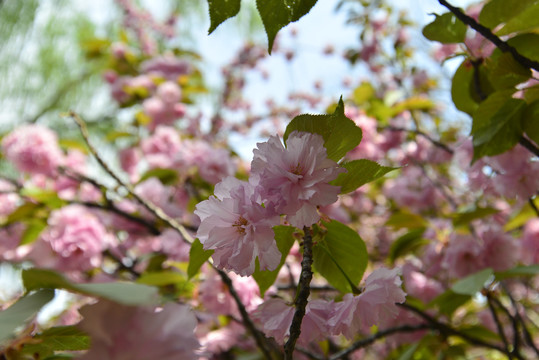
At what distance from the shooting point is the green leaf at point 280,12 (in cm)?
40

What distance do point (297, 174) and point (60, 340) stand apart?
273mm

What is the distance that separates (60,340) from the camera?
0.40 metres

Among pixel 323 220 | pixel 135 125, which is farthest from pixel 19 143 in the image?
pixel 323 220

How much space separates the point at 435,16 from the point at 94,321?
0.58 metres

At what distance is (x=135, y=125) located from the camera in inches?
88.0

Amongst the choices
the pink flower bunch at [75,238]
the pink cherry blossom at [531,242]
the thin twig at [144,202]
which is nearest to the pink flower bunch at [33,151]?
the pink flower bunch at [75,238]

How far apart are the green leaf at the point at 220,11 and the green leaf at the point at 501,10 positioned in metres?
0.37

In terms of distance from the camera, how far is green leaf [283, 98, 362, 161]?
411 millimetres

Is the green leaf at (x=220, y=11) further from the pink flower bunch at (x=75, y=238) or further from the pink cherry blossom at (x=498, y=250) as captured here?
the pink flower bunch at (x=75, y=238)

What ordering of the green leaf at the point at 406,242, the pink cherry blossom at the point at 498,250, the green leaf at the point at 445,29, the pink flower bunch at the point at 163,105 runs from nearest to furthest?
1. the green leaf at the point at 445,29
2. the pink cherry blossom at the point at 498,250
3. the green leaf at the point at 406,242
4. the pink flower bunch at the point at 163,105

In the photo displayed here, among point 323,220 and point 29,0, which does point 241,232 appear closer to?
point 323,220

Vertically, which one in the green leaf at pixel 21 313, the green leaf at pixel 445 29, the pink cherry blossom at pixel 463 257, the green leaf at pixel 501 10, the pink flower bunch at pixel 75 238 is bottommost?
the pink cherry blossom at pixel 463 257

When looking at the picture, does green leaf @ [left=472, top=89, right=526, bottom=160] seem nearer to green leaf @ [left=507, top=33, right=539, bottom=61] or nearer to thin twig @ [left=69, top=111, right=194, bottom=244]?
green leaf @ [left=507, top=33, right=539, bottom=61]

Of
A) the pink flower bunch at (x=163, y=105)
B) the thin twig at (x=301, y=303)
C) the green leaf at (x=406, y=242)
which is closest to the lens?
the thin twig at (x=301, y=303)
